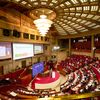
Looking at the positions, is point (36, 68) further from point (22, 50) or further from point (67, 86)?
point (67, 86)

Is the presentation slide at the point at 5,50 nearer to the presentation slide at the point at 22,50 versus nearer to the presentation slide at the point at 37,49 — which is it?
the presentation slide at the point at 22,50

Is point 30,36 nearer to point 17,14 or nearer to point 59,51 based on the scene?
point 17,14

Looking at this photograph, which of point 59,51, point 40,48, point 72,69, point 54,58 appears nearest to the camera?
point 72,69

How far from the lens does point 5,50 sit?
13.2 metres

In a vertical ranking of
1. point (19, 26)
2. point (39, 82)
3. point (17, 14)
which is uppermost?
point (17, 14)

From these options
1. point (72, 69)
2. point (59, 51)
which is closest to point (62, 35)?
point (59, 51)

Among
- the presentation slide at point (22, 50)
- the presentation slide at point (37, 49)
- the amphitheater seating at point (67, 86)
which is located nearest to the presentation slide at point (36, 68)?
the amphitheater seating at point (67, 86)

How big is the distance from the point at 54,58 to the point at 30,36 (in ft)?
34.2

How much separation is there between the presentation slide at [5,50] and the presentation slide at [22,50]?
0.90 meters

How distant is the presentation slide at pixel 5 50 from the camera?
41.8 feet

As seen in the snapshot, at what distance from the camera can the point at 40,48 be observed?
23.1 m

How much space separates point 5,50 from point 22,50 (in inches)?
137

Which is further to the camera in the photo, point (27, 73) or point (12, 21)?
point (27, 73)

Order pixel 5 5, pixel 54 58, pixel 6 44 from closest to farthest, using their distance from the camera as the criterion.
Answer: pixel 5 5
pixel 6 44
pixel 54 58
